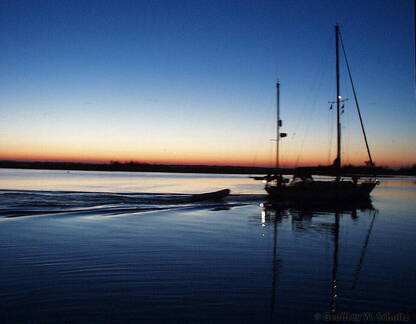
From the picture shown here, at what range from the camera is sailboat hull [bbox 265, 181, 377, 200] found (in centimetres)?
3791

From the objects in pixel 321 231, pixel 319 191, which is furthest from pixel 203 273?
pixel 319 191

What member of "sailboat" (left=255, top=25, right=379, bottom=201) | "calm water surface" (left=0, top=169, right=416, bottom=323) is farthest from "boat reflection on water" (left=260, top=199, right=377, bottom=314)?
"sailboat" (left=255, top=25, right=379, bottom=201)

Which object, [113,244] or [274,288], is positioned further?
[113,244]

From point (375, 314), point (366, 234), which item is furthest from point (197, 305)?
point (366, 234)

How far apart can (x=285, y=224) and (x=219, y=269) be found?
435 inches

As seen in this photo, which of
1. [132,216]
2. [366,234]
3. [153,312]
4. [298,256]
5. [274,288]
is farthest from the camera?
[132,216]

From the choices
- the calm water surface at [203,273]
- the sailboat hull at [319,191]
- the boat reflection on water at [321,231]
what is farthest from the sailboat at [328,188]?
the calm water surface at [203,273]

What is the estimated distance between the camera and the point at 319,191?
3791 cm

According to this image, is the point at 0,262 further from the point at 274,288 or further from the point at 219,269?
the point at 274,288

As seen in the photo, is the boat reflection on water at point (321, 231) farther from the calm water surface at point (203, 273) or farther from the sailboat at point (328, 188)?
the sailboat at point (328, 188)

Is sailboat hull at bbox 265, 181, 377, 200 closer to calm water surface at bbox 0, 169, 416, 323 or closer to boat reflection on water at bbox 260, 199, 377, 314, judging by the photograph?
boat reflection on water at bbox 260, 199, 377, 314

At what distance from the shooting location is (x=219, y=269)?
11250 millimetres

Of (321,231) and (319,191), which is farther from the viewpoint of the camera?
(319,191)

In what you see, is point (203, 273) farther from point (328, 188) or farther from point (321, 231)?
point (328, 188)
